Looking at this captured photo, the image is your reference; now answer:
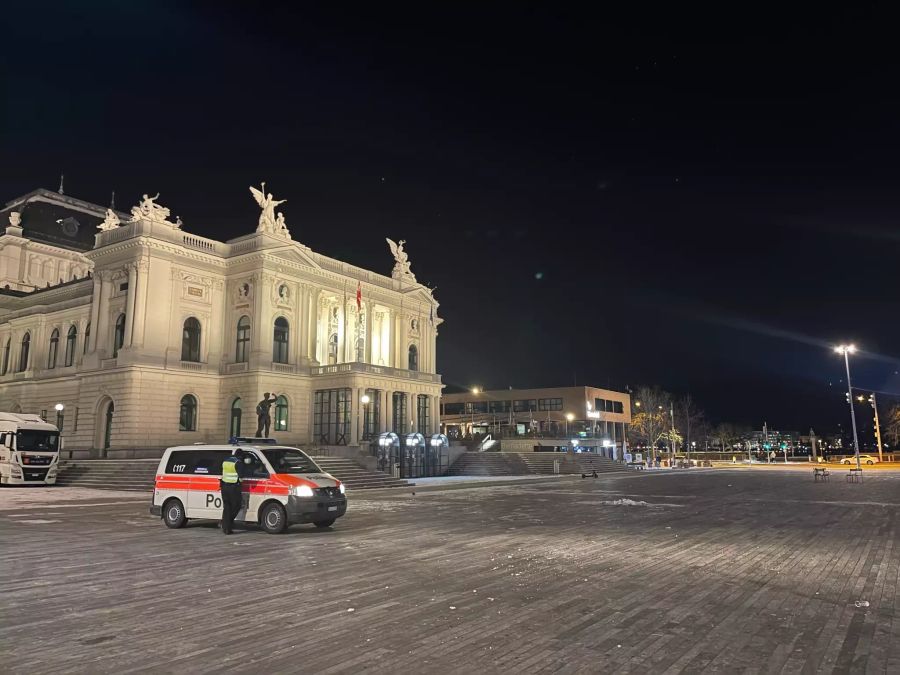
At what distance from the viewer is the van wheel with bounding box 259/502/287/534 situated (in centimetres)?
1485

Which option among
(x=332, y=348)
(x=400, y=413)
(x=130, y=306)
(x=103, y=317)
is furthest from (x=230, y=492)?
(x=332, y=348)

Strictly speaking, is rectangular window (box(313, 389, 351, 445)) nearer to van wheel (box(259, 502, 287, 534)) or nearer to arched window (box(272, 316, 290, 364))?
arched window (box(272, 316, 290, 364))

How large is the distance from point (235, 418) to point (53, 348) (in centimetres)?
2037

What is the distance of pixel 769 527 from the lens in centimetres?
1599

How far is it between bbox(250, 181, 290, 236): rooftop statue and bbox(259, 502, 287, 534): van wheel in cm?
3749

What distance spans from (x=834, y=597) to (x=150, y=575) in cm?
1006

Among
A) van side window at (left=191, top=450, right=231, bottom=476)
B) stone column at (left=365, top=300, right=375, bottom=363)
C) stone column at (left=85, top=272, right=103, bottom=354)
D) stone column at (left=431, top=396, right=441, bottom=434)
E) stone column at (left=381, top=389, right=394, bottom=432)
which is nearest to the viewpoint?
van side window at (left=191, top=450, right=231, bottom=476)

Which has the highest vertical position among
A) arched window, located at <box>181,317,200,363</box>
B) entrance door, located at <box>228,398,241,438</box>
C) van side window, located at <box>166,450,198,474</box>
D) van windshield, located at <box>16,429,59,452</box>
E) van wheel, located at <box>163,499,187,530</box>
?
arched window, located at <box>181,317,200,363</box>

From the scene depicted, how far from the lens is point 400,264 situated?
209 ft

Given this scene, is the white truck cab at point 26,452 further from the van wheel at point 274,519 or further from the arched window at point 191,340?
the van wheel at point 274,519

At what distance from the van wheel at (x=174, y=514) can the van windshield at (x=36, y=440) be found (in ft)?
75.5

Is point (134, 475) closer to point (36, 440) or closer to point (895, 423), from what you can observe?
point (36, 440)

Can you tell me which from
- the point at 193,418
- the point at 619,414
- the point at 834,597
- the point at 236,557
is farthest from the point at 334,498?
the point at 619,414

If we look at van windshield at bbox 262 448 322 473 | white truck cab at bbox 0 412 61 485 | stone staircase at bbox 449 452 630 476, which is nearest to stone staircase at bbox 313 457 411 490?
white truck cab at bbox 0 412 61 485
